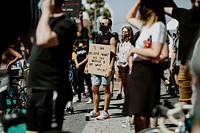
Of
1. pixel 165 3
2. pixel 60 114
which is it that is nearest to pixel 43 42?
pixel 60 114

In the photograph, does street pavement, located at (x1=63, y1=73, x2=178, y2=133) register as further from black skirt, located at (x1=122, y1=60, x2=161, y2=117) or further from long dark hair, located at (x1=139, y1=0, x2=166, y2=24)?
long dark hair, located at (x1=139, y1=0, x2=166, y2=24)

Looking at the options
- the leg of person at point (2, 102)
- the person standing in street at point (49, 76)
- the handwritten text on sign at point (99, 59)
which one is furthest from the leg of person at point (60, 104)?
the handwritten text on sign at point (99, 59)

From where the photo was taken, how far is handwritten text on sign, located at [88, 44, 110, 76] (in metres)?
10.0

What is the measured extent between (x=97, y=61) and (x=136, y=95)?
5149mm

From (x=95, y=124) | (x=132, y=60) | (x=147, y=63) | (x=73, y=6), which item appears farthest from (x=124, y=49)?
(x=73, y=6)

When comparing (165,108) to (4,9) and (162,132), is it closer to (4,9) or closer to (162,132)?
(162,132)

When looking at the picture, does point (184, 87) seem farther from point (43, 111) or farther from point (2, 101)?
point (2, 101)

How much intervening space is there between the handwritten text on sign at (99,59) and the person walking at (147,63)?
4506 mm

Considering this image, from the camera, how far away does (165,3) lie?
573 cm

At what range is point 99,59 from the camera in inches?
409

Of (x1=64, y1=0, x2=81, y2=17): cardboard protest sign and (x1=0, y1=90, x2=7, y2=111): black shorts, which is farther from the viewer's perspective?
(x1=64, y1=0, x2=81, y2=17): cardboard protest sign

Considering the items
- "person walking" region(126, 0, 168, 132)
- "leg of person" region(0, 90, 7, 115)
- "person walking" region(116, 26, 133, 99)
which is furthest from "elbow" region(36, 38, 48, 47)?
"person walking" region(116, 26, 133, 99)

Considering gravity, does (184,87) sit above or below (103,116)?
above

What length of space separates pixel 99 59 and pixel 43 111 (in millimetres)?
5853
